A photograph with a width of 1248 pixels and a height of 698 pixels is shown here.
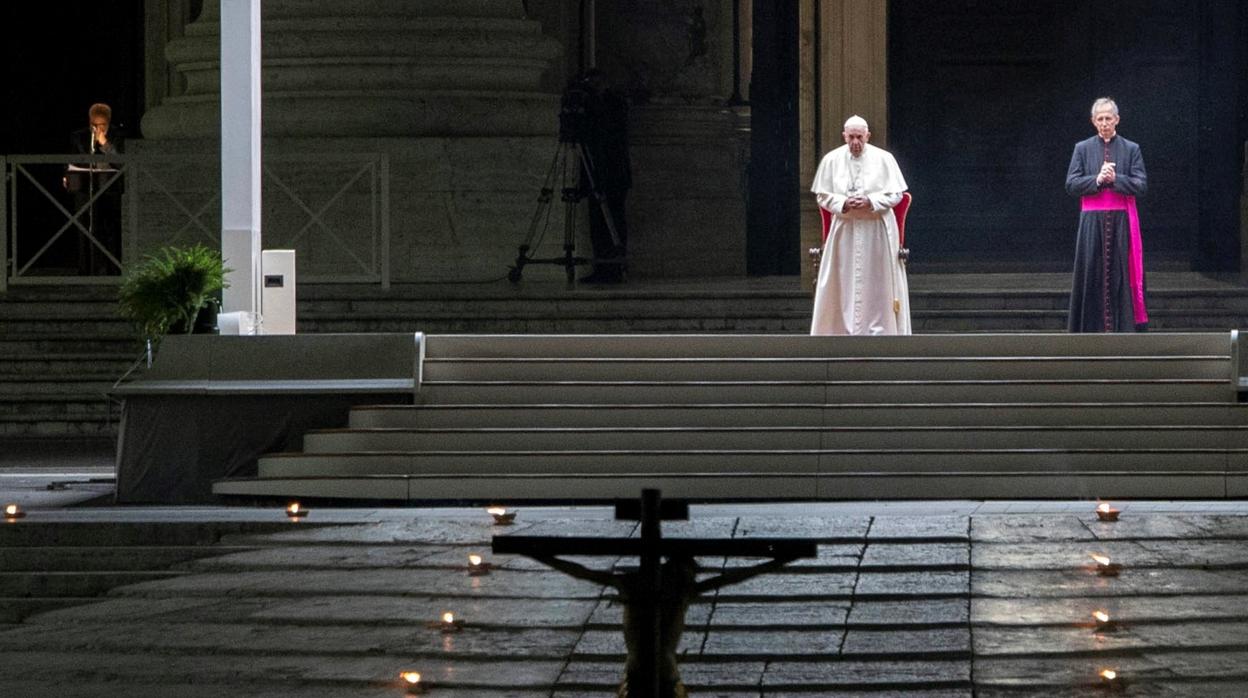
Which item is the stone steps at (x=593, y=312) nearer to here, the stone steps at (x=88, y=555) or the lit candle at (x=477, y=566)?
the stone steps at (x=88, y=555)

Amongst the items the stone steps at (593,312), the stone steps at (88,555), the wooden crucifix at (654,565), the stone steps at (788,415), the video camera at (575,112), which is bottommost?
the stone steps at (88,555)

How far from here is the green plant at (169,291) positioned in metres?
12.8

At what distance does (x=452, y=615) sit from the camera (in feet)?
28.9

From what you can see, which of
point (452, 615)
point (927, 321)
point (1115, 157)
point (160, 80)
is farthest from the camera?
point (160, 80)

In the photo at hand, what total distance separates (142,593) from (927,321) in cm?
820

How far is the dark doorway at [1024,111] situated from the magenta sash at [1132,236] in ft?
23.7

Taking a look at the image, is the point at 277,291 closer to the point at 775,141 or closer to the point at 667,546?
the point at 667,546

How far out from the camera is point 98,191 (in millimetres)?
17703

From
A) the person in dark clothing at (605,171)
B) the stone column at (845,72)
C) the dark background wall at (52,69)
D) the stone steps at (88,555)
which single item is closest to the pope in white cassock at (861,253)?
the stone column at (845,72)

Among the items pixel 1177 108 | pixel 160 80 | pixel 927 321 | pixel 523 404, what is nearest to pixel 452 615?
pixel 523 404

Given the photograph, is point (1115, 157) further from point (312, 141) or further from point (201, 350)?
point (312, 141)

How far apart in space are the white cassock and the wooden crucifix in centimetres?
892

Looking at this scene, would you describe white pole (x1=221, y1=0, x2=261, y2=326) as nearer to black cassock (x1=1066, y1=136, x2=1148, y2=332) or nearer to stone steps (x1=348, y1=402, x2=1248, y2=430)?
stone steps (x1=348, y1=402, x2=1248, y2=430)

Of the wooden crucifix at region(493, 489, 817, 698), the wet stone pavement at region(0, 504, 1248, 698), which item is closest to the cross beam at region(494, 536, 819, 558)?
the wooden crucifix at region(493, 489, 817, 698)
